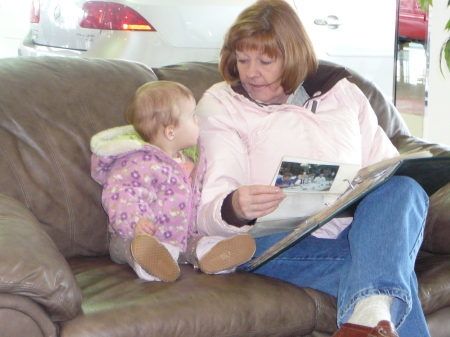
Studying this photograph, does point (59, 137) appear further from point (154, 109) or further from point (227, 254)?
point (227, 254)

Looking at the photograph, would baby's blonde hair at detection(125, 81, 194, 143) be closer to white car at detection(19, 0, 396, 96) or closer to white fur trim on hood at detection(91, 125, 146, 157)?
white fur trim on hood at detection(91, 125, 146, 157)

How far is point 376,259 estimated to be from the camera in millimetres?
1395

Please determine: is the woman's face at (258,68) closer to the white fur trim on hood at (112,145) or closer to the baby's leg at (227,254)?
the white fur trim on hood at (112,145)

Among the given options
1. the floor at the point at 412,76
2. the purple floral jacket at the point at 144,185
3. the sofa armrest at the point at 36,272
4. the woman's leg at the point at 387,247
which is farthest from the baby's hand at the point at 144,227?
the floor at the point at 412,76

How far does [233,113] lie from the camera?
1.81 meters

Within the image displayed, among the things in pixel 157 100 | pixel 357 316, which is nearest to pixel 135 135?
pixel 157 100

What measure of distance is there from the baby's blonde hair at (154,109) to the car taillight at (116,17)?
120 centimetres

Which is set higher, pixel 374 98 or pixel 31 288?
pixel 374 98

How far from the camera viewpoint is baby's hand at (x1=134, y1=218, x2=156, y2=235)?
1570mm

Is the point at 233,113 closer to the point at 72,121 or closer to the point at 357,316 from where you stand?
the point at 72,121

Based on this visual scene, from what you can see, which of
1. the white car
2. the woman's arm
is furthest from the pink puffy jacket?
the white car

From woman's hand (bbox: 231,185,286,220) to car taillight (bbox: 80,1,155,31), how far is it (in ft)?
5.33

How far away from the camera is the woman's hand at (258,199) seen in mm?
1443

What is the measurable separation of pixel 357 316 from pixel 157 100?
0.84 meters
